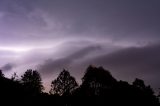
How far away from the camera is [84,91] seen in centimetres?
8462

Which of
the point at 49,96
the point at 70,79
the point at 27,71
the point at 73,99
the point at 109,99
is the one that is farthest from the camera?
the point at 27,71

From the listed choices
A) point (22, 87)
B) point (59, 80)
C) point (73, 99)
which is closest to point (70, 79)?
point (59, 80)

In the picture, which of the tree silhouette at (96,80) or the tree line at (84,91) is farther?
the tree silhouette at (96,80)

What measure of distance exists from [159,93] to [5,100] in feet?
195

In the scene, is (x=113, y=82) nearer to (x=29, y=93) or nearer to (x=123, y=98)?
(x=123, y=98)

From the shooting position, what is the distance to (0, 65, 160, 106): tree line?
39.3 meters

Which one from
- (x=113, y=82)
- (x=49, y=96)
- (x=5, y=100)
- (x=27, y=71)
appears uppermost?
(x=27, y=71)

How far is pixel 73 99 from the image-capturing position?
61844 mm

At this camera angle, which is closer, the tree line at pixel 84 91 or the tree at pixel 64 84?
the tree line at pixel 84 91

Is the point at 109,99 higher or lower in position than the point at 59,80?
lower

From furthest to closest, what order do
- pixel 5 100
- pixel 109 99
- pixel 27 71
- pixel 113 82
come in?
pixel 27 71
pixel 113 82
pixel 109 99
pixel 5 100

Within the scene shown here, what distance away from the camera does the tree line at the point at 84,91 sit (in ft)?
129

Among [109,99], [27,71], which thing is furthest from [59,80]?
[109,99]

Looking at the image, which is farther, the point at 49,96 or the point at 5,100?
the point at 49,96
